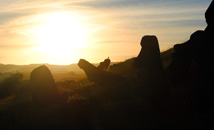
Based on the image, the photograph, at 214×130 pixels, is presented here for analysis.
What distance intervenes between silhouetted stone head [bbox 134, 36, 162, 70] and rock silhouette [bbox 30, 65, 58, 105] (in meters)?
10.2

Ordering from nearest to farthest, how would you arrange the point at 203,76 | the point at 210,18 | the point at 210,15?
the point at 203,76 < the point at 210,18 < the point at 210,15

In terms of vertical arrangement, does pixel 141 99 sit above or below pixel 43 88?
Result: below

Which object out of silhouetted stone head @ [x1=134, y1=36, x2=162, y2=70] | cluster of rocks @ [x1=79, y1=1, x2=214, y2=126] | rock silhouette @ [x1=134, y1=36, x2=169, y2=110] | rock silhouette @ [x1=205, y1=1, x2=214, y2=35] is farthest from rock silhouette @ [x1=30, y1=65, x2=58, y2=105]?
rock silhouette @ [x1=205, y1=1, x2=214, y2=35]

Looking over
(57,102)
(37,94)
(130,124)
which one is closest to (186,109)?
(130,124)

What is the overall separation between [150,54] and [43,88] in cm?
1239

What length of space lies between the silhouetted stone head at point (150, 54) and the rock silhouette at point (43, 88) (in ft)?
33.4

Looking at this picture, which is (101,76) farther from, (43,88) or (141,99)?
(141,99)

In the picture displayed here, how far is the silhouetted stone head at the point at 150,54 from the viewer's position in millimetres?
32747

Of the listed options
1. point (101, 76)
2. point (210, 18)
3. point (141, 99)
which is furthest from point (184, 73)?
point (101, 76)

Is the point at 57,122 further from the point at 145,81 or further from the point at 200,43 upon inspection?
the point at 200,43

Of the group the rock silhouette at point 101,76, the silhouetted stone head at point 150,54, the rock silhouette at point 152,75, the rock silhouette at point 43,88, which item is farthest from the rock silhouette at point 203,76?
the rock silhouette at point 43,88

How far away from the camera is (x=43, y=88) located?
113 ft

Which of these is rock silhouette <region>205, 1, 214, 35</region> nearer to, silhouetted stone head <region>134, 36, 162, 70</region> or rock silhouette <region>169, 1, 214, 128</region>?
rock silhouette <region>169, 1, 214, 128</region>

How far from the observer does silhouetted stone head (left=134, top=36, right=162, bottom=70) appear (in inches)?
1289
